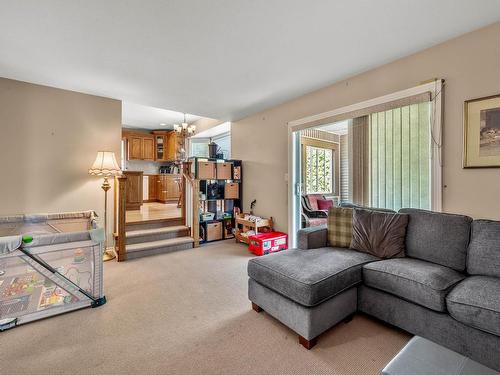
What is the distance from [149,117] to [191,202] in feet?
9.65

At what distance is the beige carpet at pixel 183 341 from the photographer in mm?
1494

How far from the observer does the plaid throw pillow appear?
97.6 inches

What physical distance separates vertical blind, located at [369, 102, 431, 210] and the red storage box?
1.47 meters

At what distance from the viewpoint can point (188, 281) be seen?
2752 millimetres

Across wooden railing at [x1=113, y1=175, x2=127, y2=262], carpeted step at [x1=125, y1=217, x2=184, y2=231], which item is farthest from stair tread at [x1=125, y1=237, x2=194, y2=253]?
carpeted step at [x1=125, y1=217, x2=184, y2=231]

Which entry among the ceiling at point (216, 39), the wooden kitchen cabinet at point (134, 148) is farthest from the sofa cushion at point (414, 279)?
the wooden kitchen cabinet at point (134, 148)

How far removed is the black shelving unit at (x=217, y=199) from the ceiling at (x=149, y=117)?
6.11ft

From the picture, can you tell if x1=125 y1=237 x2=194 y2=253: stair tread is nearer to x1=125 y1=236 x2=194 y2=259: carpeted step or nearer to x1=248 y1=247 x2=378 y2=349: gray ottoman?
x1=125 y1=236 x2=194 y2=259: carpeted step

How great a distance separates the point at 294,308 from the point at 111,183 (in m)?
3.40

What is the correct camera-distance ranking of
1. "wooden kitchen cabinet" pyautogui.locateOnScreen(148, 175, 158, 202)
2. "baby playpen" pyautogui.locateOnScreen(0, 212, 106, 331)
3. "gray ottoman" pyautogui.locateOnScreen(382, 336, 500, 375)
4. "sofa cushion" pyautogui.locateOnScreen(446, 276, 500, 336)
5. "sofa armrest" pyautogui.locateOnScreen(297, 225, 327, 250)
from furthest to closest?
"wooden kitchen cabinet" pyautogui.locateOnScreen(148, 175, 158, 202) < "sofa armrest" pyautogui.locateOnScreen(297, 225, 327, 250) < "baby playpen" pyautogui.locateOnScreen(0, 212, 106, 331) < "sofa cushion" pyautogui.locateOnScreen(446, 276, 500, 336) < "gray ottoman" pyautogui.locateOnScreen(382, 336, 500, 375)

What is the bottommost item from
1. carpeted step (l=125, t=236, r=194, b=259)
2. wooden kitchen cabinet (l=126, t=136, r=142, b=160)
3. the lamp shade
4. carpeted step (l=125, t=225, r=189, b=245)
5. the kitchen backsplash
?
carpeted step (l=125, t=236, r=194, b=259)

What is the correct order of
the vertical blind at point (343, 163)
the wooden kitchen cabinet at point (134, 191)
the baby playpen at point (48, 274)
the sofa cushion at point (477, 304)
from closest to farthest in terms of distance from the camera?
the sofa cushion at point (477, 304) < the baby playpen at point (48, 274) < the vertical blind at point (343, 163) < the wooden kitchen cabinet at point (134, 191)

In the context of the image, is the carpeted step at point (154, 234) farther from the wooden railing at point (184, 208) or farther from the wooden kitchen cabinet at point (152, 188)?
the wooden kitchen cabinet at point (152, 188)

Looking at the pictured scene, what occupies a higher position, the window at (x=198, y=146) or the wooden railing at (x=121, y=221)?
the window at (x=198, y=146)
